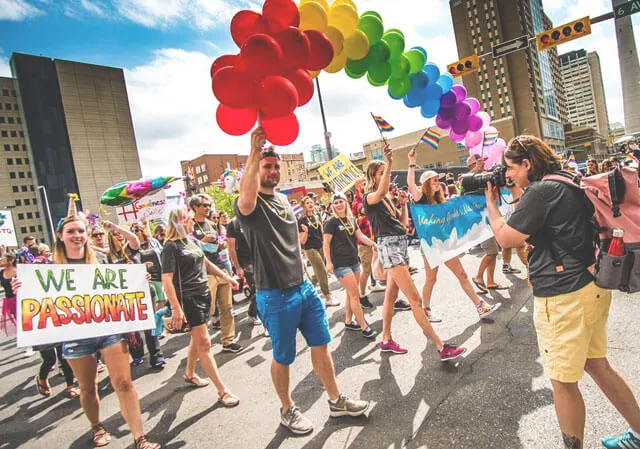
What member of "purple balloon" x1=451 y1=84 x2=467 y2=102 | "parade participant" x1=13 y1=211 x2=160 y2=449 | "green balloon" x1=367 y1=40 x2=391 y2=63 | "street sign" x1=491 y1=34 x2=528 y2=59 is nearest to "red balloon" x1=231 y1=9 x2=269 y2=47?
"green balloon" x1=367 y1=40 x2=391 y2=63

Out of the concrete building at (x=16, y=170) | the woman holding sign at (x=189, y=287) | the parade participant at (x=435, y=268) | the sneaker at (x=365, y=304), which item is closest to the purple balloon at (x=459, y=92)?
the parade participant at (x=435, y=268)

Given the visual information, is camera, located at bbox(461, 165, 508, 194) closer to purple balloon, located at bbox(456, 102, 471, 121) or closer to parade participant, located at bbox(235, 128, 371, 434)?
parade participant, located at bbox(235, 128, 371, 434)

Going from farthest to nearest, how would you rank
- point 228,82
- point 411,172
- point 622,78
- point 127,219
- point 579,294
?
point 622,78 < point 127,219 < point 411,172 < point 228,82 < point 579,294

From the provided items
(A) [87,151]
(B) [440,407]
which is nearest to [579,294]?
(B) [440,407]

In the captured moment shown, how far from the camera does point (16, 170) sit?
67.9 metres

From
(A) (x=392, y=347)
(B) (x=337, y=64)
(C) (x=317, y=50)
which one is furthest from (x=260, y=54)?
(A) (x=392, y=347)

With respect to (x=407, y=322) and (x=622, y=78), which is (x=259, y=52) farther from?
(x=622, y=78)

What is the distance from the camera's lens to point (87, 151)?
7319 centimetres

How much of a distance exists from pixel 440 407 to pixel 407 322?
77.7 inches

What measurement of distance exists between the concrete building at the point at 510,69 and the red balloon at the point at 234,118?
296 feet

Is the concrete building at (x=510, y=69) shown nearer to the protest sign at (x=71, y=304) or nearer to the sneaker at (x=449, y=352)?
the sneaker at (x=449, y=352)

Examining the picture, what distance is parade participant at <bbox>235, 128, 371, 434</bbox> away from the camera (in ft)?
8.50

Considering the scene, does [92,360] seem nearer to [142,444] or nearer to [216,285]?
[142,444]

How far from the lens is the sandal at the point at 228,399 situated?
3.30m
